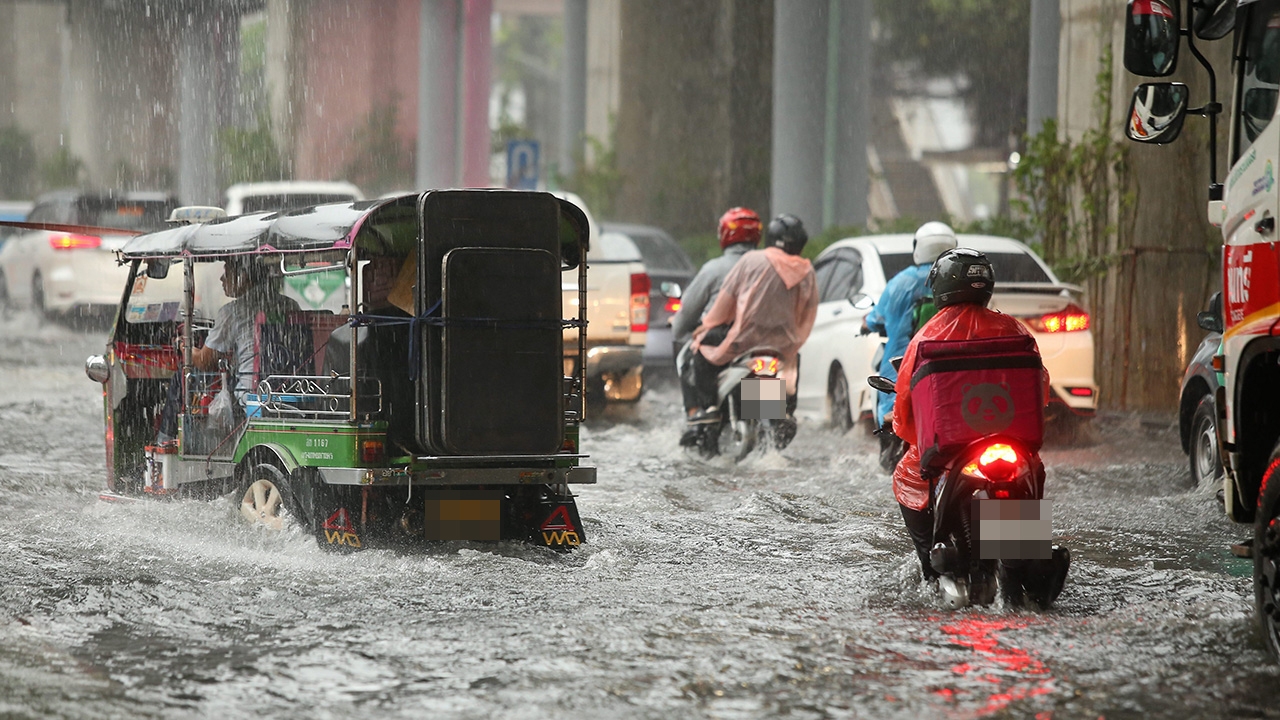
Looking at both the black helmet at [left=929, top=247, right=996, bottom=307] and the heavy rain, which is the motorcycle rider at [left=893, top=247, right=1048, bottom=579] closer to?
the black helmet at [left=929, top=247, right=996, bottom=307]

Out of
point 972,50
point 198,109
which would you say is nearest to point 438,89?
point 198,109

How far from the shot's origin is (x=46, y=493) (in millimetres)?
10445

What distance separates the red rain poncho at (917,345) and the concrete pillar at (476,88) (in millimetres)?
35129

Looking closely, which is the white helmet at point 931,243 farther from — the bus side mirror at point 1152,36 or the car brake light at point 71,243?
the car brake light at point 71,243

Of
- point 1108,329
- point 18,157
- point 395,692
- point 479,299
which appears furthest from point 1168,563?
point 18,157

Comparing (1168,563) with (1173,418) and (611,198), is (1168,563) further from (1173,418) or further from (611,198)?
(611,198)

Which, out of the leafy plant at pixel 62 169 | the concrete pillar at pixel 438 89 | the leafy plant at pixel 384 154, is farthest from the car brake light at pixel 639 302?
the leafy plant at pixel 62 169

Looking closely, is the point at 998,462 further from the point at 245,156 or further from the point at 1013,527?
the point at 245,156

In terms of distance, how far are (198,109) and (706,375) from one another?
108 ft

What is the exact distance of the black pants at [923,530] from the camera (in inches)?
276

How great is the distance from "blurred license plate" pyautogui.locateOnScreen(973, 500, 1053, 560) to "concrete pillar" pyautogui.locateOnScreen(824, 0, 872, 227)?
57.3 feet

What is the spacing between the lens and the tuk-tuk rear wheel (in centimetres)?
802

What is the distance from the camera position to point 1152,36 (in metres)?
6.79

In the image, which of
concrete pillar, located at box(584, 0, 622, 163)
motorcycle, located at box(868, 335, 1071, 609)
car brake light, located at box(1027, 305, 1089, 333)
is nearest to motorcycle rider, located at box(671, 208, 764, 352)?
car brake light, located at box(1027, 305, 1089, 333)
